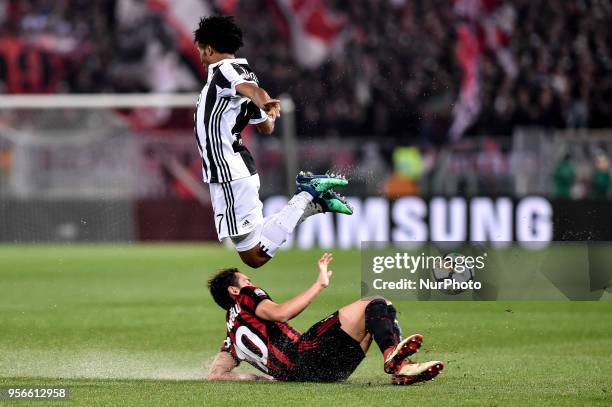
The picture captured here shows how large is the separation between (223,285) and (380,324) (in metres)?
1.23

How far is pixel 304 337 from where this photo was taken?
812 centimetres

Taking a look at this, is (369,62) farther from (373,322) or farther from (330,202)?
(373,322)

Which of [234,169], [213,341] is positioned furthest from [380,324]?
[213,341]

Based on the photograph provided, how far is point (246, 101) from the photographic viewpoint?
29.5 ft

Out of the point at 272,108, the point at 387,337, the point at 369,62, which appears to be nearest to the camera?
the point at 387,337

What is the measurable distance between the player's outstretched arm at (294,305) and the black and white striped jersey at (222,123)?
1.29 metres

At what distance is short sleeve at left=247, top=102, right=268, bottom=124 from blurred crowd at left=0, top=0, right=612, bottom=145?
1334cm

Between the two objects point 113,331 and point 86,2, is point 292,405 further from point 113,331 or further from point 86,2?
point 86,2

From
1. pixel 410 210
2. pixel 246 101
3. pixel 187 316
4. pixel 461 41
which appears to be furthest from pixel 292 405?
pixel 461 41

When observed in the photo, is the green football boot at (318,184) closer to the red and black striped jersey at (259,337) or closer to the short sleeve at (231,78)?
the short sleeve at (231,78)

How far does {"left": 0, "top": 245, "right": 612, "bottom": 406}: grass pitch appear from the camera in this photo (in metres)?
7.71

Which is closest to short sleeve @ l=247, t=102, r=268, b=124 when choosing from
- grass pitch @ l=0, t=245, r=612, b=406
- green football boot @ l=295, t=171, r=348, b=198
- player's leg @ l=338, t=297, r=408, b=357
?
green football boot @ l=295, t=171, r=348, b=198

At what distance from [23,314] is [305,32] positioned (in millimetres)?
15588

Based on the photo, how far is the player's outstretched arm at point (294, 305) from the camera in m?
7.93
